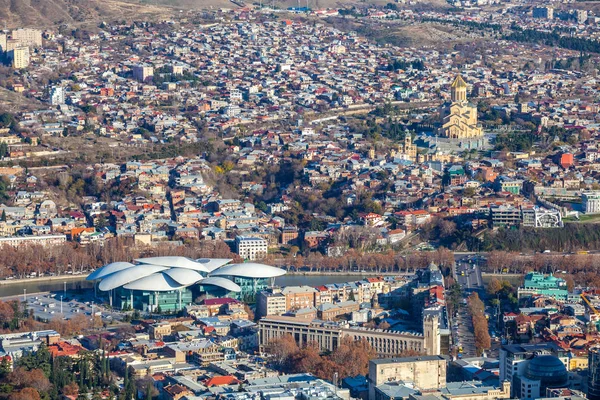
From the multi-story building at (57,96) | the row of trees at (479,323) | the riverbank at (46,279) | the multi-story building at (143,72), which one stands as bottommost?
the riverbank at (46,279)

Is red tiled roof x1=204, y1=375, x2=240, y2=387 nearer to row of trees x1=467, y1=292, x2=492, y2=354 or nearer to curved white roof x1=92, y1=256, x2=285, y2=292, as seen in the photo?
row of trees x1=467, y1=292, x2=492, y2=354

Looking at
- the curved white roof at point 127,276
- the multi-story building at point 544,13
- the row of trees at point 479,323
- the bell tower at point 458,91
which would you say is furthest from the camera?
the multi-story building at point 544,13

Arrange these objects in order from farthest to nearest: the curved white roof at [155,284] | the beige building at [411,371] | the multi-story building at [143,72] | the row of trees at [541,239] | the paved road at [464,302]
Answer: the multi-story building at [143,72] → the row of trees at [541,239] → the curved white roof at [155,284] → the paved road at [464,302] → the beige building at [411,371]

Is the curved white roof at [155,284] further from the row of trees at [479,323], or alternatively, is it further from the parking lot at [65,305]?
the row of trees at [479,323]

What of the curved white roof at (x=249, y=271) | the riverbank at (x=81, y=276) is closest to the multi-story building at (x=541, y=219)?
the riverbank at (x=81, y=276)

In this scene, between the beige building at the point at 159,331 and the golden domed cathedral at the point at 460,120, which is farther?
the golden domed cathedral at the point at 460,120

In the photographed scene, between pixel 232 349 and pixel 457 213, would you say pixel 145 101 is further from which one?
pixel 232 349

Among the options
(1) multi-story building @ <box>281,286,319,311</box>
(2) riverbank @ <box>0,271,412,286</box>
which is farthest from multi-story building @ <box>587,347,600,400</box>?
(2) riverbank @ <box>0,271,412,286</box>
